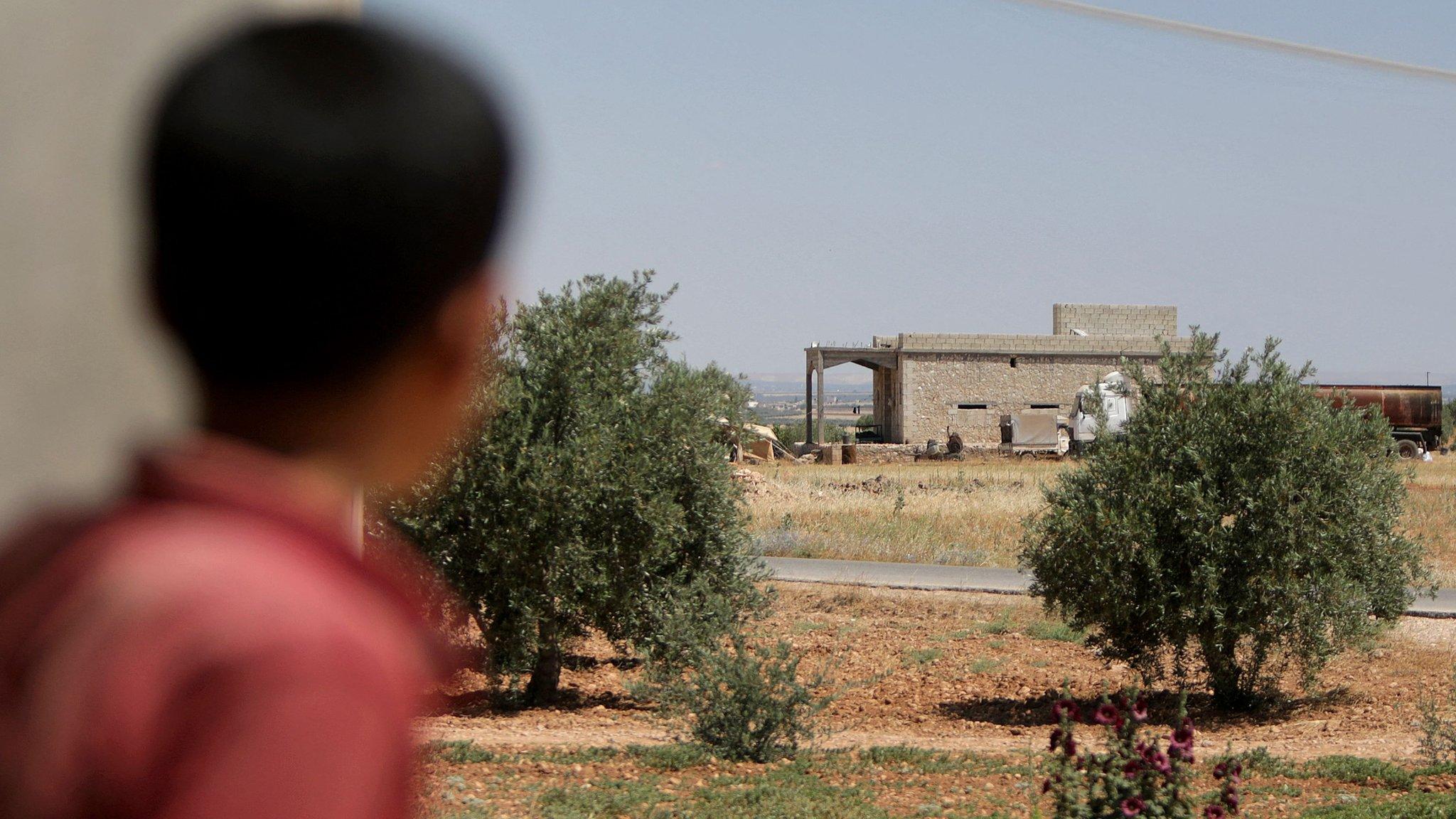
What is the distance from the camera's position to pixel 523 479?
36.7ft

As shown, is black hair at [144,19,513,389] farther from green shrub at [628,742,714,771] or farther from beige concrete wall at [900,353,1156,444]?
beige concrete wall at [900,353,1156,444]

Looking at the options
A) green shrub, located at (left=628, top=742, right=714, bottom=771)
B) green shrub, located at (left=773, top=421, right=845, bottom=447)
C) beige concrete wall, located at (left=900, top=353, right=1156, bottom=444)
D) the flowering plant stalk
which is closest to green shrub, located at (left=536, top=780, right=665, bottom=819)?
green shrub, located at (left=628, top=742, right=714, bottom=771)

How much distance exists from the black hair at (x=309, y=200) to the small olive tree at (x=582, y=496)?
9.87 meters

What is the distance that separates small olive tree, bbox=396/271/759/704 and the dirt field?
2.73ft

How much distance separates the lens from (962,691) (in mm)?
13188

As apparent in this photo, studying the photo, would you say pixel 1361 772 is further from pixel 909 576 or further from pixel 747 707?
pixel 909 576

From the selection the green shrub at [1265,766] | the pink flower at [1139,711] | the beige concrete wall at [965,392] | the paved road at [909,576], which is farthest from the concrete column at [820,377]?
the pink flower at [1139,711]

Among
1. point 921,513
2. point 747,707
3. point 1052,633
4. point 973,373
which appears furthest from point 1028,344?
point 747,707

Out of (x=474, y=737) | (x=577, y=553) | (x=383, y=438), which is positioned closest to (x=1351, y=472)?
(x=577, y=553)

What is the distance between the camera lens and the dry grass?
2228cm

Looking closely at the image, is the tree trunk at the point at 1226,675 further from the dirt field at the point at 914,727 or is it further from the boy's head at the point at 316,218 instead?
the boy's head at the point at 316,218

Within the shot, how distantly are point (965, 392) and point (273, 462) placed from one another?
47.7 meters


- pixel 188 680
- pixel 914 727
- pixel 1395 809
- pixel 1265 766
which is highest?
pixel 188 680

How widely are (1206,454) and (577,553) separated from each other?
20.6ft
